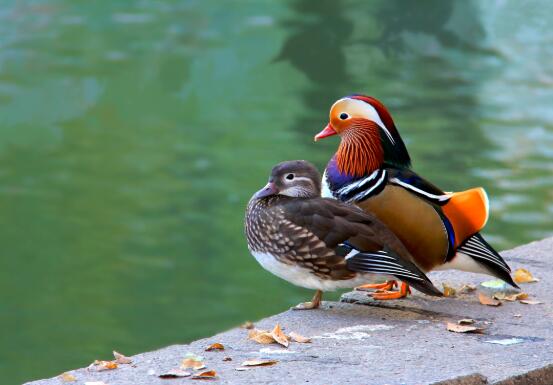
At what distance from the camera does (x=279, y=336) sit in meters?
2.85

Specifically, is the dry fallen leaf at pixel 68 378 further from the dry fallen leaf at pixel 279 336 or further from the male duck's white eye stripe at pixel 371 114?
the male duck's white eye stripe at pixel 371 114

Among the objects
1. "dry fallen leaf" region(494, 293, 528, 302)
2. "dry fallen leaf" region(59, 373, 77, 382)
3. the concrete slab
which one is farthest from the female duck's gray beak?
"dry fallen leaf" region(59, 373, 77, 382)

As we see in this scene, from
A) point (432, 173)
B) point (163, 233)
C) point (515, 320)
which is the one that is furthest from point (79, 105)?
point (515, 320)

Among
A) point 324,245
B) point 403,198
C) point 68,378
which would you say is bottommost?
point 68,378

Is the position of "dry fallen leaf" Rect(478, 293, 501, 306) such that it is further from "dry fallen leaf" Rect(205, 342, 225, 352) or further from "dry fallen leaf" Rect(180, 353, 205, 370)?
"dry fallen leaf" Rect(180, 353, 205, 370)

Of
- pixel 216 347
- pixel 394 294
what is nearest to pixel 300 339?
pixel 216 347

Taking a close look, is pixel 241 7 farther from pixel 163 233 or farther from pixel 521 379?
pixel 521 379

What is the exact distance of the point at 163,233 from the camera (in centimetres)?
828

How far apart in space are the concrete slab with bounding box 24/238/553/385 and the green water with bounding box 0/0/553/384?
385 cm

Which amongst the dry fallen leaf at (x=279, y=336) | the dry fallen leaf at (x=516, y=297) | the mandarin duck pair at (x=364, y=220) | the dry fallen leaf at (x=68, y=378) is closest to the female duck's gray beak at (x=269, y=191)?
the mandarin duck pair at (x=364, y=220)

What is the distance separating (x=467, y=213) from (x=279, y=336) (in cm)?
68

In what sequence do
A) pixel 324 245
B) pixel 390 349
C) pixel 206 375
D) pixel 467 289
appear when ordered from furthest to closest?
pixel 467 289
pixel 324 245
pixel 390 349
pixel 206 375

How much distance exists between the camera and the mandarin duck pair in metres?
3.03

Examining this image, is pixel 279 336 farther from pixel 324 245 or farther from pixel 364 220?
pixel 364 220
